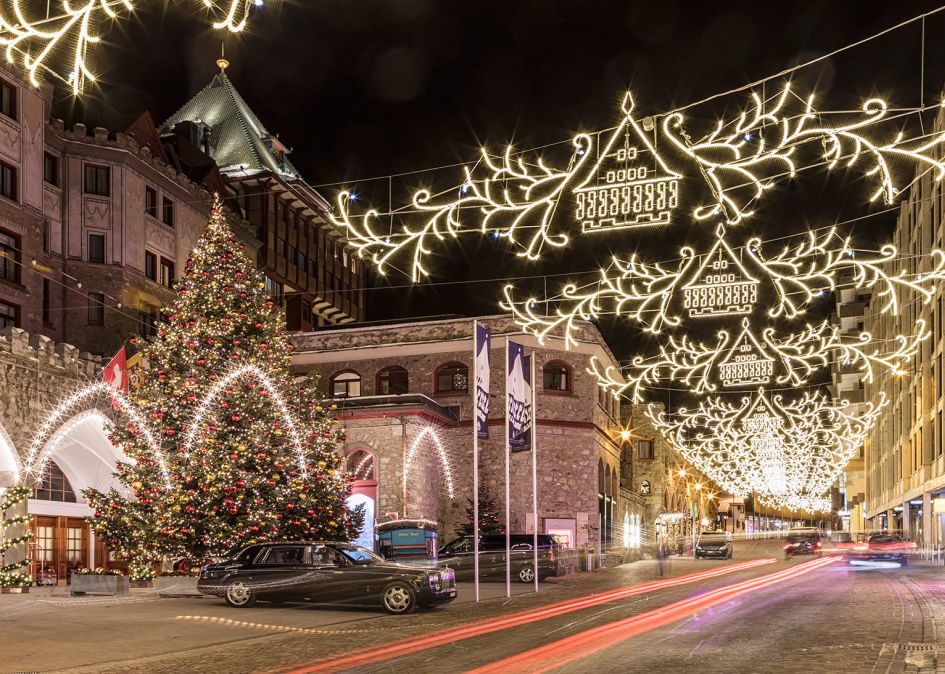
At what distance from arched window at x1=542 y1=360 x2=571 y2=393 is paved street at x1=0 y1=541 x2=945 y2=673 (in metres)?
20.3

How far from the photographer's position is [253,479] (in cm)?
2555

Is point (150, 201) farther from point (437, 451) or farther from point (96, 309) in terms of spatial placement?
point (437, 451)

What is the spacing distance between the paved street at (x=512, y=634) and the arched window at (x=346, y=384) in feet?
73.5

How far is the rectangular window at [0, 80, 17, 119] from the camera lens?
33281 millimetres

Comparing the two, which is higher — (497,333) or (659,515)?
(497,333)

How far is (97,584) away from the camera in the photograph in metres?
24.2

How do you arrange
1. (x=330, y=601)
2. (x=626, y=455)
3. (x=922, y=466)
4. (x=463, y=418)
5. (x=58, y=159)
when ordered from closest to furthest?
1. (x=330, y=601)
2. (x=58, y=159)
3. (x=463, y=418)
4. (x=922, y=466)
5. (x=626, y=455)

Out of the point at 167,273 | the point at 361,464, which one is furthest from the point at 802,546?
the point at 167,273

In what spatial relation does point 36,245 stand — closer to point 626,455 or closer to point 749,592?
point 749,592

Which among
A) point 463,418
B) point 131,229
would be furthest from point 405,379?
point 131,229

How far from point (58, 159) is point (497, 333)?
18944 mm

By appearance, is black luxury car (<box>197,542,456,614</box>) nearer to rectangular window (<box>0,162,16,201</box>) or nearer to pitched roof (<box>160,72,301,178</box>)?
rectangular window (<box>0,162,16,201</box>)

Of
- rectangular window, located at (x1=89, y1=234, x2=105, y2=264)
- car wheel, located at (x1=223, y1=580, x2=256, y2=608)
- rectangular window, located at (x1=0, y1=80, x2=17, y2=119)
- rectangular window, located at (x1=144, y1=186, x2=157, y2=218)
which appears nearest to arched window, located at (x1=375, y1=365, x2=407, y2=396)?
rectangular window, located at (x1=144, y1=186, x2=157, y2=218)

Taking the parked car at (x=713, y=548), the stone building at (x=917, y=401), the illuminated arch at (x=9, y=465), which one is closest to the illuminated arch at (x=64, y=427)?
the illuminated arch at (x=9, y=465)
